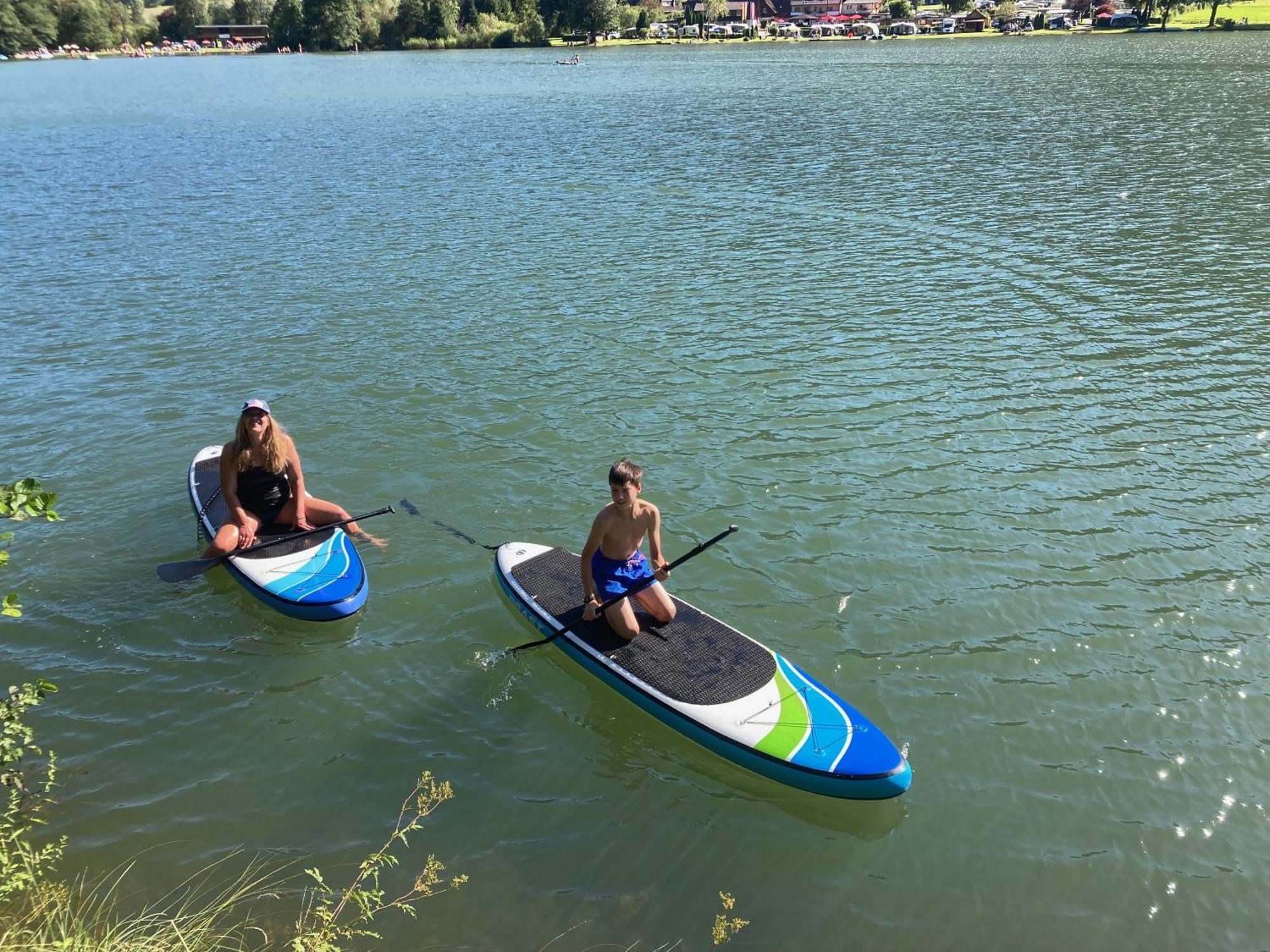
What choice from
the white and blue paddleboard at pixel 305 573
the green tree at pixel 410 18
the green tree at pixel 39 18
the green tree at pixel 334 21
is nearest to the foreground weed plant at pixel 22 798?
the white and blue paddleboard at pixel 305 573

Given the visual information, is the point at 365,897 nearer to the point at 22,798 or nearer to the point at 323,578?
the point at 22,798

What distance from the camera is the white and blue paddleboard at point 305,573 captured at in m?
9.80

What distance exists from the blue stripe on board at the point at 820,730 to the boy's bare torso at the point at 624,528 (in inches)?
77.0

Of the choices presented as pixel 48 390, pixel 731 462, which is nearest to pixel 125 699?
pixel 731 462

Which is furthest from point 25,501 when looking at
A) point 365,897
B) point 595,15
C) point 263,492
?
point 595,15

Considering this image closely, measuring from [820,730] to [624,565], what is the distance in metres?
2.55

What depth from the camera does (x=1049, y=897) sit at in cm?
685

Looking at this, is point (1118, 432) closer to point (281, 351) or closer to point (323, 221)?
point (281, 351)

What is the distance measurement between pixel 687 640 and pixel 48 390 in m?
13.4

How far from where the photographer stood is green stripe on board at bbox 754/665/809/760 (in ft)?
25.0

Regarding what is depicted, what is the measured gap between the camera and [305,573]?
1016cm

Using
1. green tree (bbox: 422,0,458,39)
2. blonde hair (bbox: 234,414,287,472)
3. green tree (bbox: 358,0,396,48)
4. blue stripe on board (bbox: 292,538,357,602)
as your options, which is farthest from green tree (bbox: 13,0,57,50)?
blue stripe on board (bbox: 292,538,357,602)

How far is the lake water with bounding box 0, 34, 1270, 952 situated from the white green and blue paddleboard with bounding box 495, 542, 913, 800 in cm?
35

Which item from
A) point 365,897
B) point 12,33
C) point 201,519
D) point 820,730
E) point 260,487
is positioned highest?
point 12,33
